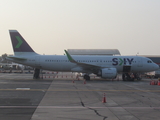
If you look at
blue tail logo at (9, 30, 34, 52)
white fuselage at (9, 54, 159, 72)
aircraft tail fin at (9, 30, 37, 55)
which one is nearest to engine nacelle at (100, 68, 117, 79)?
white fuselage at (9, 54, 159, 72)

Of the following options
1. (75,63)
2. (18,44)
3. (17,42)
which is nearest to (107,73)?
(75,63)

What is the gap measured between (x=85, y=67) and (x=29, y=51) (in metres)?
7.81

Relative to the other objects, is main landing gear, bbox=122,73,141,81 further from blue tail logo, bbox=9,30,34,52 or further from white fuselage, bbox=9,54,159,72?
blue tail logo, bbox=9,30,34,52

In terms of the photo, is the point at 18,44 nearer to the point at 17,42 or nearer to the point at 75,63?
the point at 17,42

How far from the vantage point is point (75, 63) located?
27234 millimetres

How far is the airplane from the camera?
2773cm

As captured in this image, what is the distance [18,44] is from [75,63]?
315 inches

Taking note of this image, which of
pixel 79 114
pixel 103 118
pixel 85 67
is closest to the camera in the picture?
pixel 103 118

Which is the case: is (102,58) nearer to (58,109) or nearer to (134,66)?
(134,66)

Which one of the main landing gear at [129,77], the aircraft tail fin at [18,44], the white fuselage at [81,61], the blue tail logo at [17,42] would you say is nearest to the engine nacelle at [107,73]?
the white fuselage at [81,61]

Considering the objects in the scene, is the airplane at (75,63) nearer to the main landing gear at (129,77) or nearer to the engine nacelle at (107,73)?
the engine nacelle at (107,73)

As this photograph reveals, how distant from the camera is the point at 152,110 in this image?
9812mm

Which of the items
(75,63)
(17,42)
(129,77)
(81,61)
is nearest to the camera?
(75,63)

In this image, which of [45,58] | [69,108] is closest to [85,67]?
[45,58]
